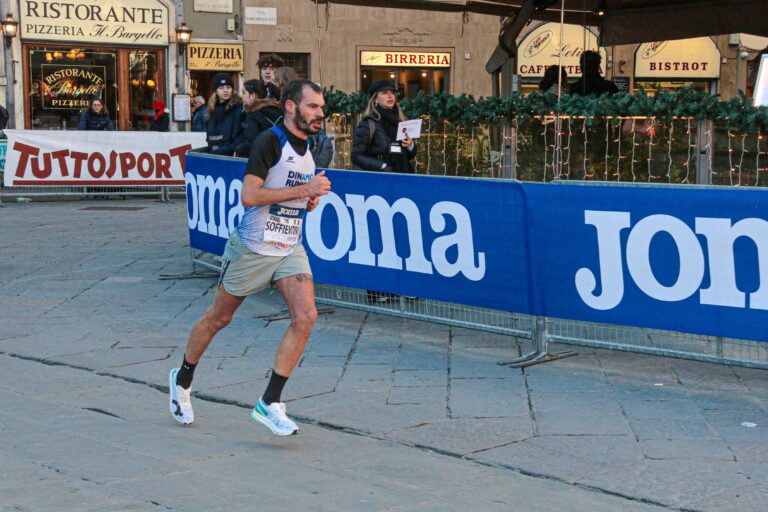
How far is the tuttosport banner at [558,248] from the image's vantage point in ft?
21.5

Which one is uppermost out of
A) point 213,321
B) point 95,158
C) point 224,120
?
point 224,120

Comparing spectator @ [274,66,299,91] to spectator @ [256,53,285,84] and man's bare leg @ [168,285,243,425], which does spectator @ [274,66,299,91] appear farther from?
man's bare leg @ [168,285,243,425]

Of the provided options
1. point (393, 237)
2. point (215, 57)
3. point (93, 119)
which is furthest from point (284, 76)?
point (215, 57)

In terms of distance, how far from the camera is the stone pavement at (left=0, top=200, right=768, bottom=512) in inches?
191

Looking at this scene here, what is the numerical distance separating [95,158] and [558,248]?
1289 cm

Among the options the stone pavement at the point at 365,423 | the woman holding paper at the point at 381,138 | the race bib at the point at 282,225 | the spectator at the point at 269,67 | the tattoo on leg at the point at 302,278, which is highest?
the spectator at the point at 269,67

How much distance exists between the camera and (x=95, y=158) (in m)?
18.7

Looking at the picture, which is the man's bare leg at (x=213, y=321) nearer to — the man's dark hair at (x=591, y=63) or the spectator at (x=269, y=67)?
the spectator at (x=269, y=67)

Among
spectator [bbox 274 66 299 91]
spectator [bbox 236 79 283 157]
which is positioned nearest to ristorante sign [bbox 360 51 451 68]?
spectator [bbox 274 66 299 91]

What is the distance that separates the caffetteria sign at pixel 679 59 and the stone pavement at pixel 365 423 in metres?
23.5

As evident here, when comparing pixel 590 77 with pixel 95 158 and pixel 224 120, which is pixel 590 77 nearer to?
pixel 224 120

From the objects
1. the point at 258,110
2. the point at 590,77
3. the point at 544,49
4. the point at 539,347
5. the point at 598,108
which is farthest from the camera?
the point at 544,49

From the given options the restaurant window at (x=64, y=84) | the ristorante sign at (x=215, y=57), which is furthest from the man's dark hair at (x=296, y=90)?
the ristorante sign at (x=215, y=57)

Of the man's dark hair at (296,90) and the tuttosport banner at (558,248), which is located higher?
the man's dark hair at (296,90)
